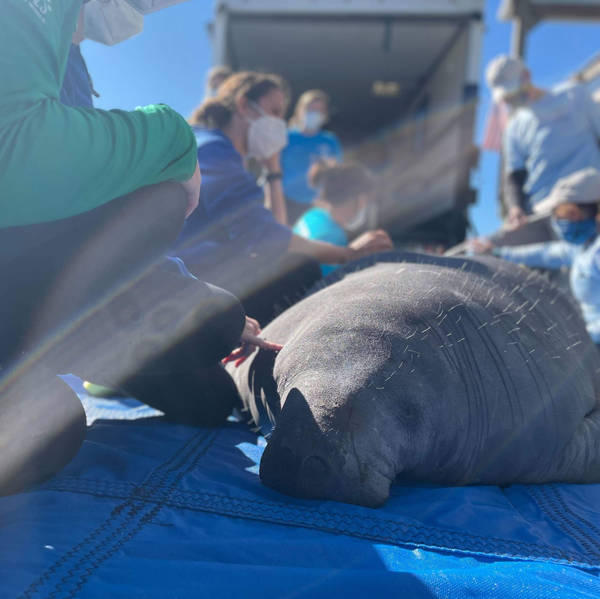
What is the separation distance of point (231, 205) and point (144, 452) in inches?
57.3

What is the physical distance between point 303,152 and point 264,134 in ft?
7.83

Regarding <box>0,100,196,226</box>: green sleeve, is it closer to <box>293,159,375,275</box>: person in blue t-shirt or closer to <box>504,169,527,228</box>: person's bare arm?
<box>293,159,375,275</box>: person in blue t-shirt

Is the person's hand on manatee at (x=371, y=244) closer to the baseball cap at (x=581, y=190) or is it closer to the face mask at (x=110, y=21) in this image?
the face mask at (x=110, y=21)

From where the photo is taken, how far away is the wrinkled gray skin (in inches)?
62.0

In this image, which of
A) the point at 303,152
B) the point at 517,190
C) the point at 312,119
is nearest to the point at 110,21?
the point at 303,152

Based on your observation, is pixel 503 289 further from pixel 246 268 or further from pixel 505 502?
pixel 246 268

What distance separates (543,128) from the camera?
18.2ft

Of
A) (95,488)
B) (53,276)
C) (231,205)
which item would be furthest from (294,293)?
(95,488)

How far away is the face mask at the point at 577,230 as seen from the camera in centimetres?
460

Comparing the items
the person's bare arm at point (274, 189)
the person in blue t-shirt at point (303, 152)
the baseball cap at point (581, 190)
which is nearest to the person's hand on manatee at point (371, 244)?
the person's bare arm at point (274, 189)

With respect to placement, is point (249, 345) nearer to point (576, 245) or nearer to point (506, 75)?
point (576, 245)

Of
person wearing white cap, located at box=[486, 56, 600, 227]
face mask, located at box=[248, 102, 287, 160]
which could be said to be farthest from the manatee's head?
person wearing white cap, located at box=[486, 56, 600, 227]

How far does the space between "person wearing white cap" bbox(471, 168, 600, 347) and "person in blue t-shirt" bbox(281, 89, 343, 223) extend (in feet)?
6.15

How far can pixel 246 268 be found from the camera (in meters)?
3.10
